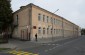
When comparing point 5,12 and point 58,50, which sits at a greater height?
point 5,12

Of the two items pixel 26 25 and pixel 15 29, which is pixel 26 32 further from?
pixel 15 29

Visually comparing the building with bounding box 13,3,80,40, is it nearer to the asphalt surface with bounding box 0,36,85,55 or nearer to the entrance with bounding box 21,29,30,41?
the entrance with bounding box 21,29,30,41

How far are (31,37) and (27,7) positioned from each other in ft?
23.1

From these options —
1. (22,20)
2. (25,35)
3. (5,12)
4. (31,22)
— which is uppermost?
(5,12)

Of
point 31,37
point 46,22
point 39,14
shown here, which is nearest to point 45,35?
point 46,22

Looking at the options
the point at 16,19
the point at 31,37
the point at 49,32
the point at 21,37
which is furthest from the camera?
the point at 49,32

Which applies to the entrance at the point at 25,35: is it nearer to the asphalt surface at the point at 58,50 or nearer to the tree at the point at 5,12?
the tree at the point at 5,12

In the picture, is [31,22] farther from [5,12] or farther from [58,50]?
[58,50]

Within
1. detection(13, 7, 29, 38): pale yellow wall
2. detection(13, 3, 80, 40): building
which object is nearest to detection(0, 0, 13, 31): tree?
detection(13, 3, 80, 40): building

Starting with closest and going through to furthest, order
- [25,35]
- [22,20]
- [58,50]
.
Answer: [58,50]
[25,35]
[22,20]

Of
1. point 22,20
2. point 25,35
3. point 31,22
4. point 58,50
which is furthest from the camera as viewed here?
point 22,20

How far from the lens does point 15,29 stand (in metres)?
58.3

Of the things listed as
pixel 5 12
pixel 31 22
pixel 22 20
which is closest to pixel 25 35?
pixel 31 22

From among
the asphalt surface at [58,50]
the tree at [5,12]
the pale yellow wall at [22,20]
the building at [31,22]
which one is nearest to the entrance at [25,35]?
the building at [31,22]
